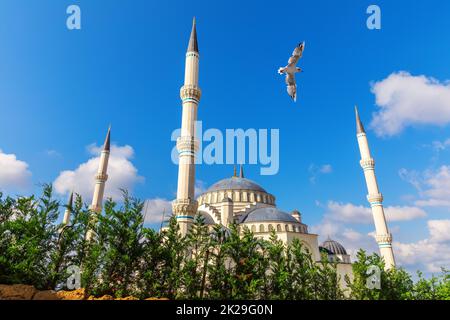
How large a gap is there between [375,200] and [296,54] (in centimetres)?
2110

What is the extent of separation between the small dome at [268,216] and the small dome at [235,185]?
8490 millimetres

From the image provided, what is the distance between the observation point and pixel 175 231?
15.6 m

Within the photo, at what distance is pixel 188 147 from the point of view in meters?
19.5

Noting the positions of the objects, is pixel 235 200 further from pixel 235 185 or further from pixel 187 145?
pixel 187 145

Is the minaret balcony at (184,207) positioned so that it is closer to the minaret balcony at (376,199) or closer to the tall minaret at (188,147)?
the tall minaret at (188,147)

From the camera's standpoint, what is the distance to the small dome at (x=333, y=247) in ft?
151

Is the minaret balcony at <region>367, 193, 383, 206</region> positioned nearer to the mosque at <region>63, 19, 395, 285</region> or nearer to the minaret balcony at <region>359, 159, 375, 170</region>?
the mosque at <region>63, 19, 395, 285</region>

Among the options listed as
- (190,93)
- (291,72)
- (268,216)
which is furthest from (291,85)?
(268,216)

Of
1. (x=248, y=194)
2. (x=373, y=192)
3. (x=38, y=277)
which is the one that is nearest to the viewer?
(x=38, y=277)
